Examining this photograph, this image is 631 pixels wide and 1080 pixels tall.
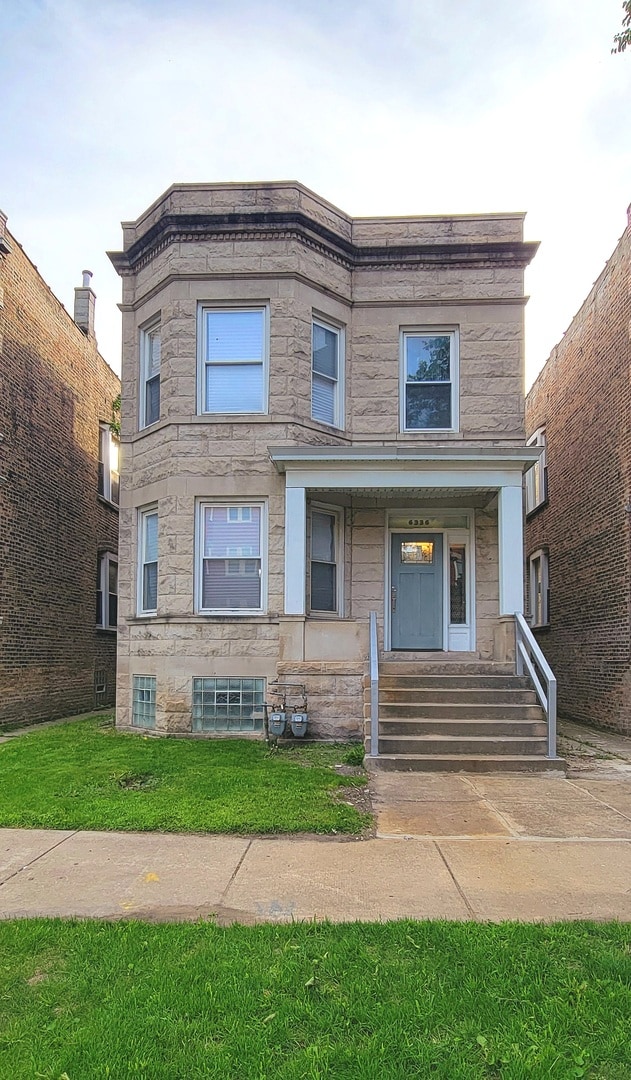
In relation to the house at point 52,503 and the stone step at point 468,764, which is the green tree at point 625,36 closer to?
the stone step at point 468,764

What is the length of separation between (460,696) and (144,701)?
4829mm

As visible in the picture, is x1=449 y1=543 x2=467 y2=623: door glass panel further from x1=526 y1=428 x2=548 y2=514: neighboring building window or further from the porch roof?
x1=526 y1=428 x2=548 y2=514: neighboring building window

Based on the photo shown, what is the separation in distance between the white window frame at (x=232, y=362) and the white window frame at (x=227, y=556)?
4.45ft

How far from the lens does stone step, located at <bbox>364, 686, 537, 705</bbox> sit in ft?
27.2

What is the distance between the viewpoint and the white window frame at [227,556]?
9.79 meters

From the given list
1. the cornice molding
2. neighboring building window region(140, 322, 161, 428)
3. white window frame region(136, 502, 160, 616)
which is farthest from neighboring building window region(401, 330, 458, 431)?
white window frame region(136, 502, 160, 616)

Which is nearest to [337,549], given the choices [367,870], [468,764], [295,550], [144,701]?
[295,550]

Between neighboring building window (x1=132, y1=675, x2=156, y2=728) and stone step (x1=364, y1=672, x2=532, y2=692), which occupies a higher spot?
stone step (x1=364, y1=672, x2=532, y2=692)

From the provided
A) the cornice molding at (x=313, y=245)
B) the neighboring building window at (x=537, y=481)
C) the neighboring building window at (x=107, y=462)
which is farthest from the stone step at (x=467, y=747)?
the neighboring building window at (x=107, y=462)

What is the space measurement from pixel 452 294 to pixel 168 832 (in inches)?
359

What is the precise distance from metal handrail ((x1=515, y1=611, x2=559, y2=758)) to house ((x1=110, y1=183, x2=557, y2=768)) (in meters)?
0.27

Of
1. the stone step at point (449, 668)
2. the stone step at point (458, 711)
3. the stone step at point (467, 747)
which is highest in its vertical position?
the stone step at point (449, 668)

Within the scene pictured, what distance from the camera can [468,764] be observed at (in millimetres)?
7273

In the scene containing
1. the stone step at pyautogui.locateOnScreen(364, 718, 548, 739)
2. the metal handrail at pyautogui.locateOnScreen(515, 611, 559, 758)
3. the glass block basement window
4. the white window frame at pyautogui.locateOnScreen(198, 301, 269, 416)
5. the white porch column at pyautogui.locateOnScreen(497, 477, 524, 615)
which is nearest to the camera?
the metal handrail at pyautogui.locateOnScreen(515, 611, 559, 758)
